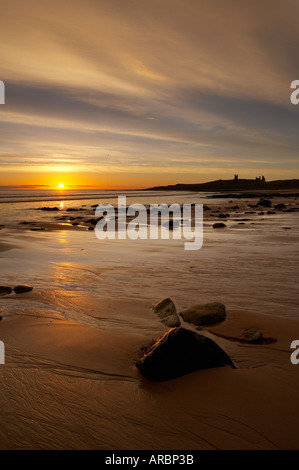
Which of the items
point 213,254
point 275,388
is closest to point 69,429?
point 275,388

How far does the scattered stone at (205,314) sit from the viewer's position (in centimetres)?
534

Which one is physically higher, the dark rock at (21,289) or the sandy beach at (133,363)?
the dark rock at (21,289)

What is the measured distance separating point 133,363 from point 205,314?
178 centimetres

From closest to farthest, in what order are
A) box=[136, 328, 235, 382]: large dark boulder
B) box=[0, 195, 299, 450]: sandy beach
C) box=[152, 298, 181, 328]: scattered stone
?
box=[0, 195, 299, 450]: sandy beach
box=[136, 328, 235, 382]: large dark boulder
box=[152, 298, 181, 328]: scattered stone

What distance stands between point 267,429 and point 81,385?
206 cm

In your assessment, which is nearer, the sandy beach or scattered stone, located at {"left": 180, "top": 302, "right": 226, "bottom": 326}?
the sandy beach

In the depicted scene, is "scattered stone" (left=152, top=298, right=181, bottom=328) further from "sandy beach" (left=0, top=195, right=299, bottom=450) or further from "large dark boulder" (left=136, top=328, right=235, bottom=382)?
"large dark boulder" (left=136, top=328, right=235, bottom=382)

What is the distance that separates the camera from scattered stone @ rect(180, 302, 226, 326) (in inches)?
210

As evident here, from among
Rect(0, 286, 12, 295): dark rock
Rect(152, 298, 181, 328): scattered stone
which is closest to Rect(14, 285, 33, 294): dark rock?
Rect(0, 286, 12, 295): dark rock

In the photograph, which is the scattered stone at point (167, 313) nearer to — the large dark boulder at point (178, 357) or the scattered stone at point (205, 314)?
the scattered stone at point (205, 314)

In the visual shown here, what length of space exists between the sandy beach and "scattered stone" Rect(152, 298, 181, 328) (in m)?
0.13

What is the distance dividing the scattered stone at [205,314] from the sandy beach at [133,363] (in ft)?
Answer: 0.44

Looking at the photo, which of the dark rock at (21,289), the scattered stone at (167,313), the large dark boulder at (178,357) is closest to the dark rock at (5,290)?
the dark rock at (21,289)

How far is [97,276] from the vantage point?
812cm
